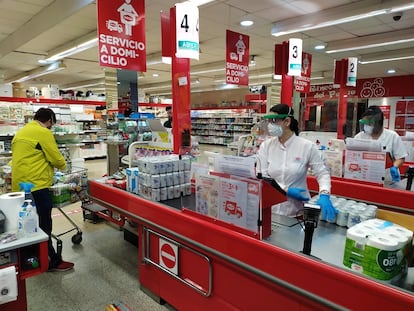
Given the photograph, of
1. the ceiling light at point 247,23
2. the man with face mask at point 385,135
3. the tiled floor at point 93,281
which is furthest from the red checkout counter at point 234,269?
the ceiling light at point 247,23

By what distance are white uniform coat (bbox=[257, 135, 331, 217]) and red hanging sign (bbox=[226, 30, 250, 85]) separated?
4.17 meters

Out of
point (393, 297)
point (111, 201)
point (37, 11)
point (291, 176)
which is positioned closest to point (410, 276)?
point (393, 297)

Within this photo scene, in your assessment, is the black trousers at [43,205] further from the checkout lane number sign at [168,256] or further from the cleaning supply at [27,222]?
the checkout lane number sign at [168,256]

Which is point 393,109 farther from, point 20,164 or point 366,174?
point 20,164

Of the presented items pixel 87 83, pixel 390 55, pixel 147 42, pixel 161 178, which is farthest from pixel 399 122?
pixel 87 83

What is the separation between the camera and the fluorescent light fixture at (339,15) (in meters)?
5.12

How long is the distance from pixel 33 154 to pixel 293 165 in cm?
266

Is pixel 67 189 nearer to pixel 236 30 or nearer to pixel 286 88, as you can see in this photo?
pixel 286 88

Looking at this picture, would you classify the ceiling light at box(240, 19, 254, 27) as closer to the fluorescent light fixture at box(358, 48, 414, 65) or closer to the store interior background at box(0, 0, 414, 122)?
the store interior background at box(0, 0, 414, 122)

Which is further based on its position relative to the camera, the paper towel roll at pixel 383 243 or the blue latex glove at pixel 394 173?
the blue latex glove at pixel 394 173

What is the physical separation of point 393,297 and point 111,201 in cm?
273

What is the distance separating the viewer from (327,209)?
2.14 m

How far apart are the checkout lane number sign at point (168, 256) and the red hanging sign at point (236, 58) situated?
4.58m

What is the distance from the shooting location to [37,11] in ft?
22.3
